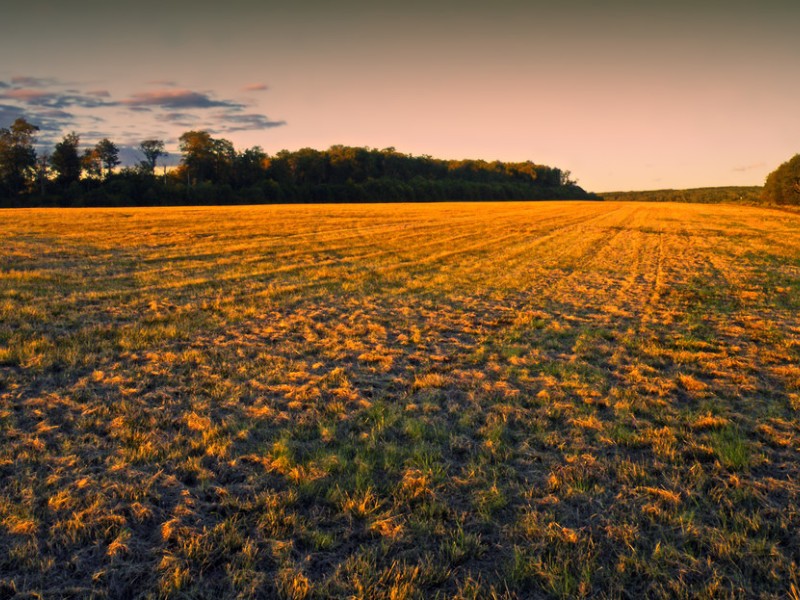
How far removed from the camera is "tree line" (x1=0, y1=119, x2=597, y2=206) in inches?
2906

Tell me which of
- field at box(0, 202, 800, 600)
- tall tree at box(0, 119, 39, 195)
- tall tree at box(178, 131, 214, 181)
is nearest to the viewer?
field at box(0, 202, 800, 600)

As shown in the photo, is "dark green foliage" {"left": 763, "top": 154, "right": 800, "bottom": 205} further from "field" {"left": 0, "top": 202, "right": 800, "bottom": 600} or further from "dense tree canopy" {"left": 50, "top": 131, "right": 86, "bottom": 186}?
"dense tree canopy" {"left": 50, "top": 131, "right": 86, "bottom": 186}

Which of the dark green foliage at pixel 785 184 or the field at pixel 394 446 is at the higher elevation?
the dark green foliage at pixel 785 184

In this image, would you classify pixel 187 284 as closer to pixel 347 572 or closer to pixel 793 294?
pixel 347 572

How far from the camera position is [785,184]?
92.9 meters

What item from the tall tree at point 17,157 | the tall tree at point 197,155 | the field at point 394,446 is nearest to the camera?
the field at point 394,446

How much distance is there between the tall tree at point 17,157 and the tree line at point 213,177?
0.13 m

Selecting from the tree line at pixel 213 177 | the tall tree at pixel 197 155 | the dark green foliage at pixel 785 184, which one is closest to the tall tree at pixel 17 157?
the tree line at pixel 213 177

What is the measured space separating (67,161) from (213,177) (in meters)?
23.3

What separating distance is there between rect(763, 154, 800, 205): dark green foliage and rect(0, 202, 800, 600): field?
105502 millimetres

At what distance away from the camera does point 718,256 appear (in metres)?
21.2

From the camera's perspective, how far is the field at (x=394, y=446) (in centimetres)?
339

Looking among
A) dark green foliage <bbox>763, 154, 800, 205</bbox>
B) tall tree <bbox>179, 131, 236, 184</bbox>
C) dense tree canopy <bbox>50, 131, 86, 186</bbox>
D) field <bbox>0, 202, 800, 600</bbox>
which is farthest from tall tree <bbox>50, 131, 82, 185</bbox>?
dark green foliage <bbox>763, 154, 800, 205</bbox>

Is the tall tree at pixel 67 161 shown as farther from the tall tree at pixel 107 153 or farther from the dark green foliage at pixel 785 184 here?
the dark green foliage at pixel 785 184
